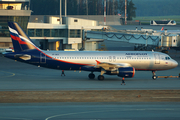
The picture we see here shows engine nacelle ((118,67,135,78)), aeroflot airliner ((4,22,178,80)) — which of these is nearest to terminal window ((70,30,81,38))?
aeroflot airliner ((4,22,178,80))

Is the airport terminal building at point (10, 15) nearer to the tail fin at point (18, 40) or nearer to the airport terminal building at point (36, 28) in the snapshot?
the airport terminal building at point (36, 28)

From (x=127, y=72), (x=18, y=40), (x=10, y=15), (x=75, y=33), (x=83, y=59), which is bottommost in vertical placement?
(x=127, y=72)

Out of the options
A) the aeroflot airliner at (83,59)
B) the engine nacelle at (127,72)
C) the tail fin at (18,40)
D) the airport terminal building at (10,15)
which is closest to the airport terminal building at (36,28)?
the airport terminal building at (10,15)

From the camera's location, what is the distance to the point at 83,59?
40.6 meters

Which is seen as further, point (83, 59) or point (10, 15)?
point (10, 15)

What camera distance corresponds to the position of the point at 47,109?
2419cm

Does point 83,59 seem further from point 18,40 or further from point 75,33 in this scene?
point 75,33

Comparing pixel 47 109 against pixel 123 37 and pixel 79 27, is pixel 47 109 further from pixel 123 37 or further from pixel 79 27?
pixel 123 37

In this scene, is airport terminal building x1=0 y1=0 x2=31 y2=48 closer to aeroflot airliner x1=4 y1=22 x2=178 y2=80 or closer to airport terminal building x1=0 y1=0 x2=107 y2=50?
airport terminal building x1=0 y1=0 x2=107 y2=50

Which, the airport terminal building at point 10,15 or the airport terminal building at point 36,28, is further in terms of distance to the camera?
the airport terminal building at point 36,28

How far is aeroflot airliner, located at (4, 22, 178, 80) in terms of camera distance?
40.1 meters

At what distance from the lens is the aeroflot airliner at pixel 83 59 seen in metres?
40.1

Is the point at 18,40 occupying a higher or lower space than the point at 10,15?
lower

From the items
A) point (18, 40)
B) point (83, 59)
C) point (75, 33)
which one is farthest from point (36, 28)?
point (83, 59)
